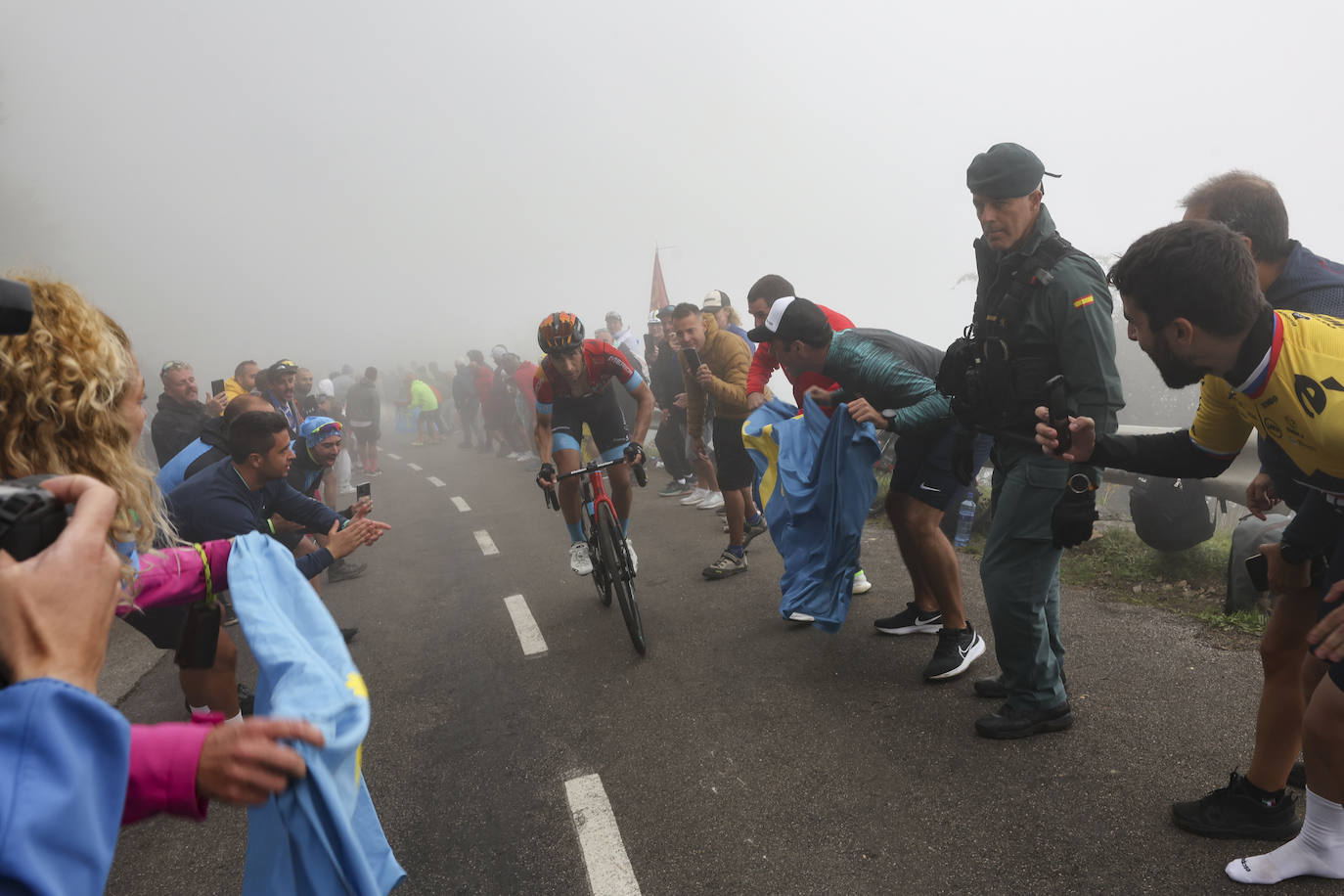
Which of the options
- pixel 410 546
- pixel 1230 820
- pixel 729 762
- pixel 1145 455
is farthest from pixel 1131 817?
pixel 410 546

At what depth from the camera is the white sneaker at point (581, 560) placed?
5.91 m

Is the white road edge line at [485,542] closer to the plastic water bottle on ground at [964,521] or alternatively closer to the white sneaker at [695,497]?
the white sneaker at [695,497]

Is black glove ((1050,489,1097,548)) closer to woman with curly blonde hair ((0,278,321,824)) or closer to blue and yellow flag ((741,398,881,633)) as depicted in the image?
blue and yellow flag ((741,398,881,633))

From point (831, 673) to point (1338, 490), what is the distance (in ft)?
8.58

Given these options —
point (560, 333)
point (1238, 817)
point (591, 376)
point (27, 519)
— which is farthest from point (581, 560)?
point (27, 519)

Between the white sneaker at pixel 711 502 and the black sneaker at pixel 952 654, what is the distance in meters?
5.08

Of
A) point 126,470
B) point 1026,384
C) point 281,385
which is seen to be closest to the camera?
point 126,470

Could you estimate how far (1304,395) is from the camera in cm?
195

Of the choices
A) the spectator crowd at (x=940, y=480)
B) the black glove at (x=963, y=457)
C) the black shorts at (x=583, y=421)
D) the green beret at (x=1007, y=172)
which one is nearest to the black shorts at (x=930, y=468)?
the spectator crowd at (x=940, y=480)

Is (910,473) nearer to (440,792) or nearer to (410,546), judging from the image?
(440,792)

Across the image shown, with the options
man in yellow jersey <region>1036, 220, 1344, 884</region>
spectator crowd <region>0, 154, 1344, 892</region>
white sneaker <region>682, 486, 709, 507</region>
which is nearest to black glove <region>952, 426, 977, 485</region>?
spectator crowd <region>0, 154, 1344, 892</region>

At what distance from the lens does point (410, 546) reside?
29.6 ft

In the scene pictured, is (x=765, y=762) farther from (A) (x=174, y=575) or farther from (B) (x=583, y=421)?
(B) (x=583, y=421)

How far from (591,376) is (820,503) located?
7.79 ft
